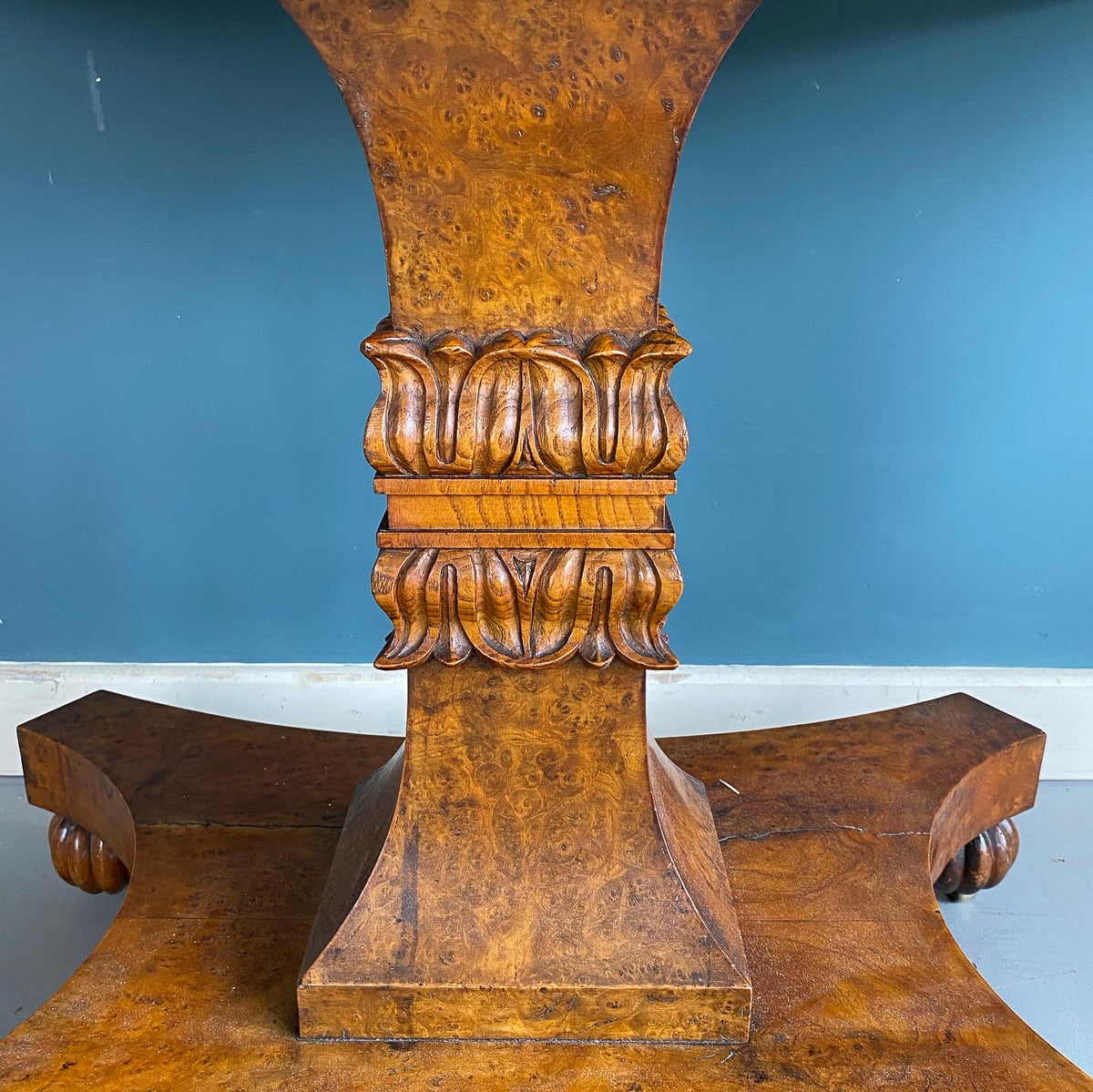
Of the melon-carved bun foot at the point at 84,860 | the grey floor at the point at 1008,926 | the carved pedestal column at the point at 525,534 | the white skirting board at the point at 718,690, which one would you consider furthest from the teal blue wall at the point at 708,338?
the carved pedestal column at the point at 525,534

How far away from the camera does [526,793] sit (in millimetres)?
772

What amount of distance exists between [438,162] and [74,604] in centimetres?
104

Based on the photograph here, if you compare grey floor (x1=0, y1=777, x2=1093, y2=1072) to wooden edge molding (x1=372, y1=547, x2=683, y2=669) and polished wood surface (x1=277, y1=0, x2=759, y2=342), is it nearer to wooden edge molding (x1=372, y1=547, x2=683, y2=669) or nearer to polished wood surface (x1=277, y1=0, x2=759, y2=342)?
wooden edge molding (x1=372, y1=547, x2=683, y2=669)

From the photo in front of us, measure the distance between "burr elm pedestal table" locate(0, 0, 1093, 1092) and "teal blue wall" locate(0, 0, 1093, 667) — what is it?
52 cm

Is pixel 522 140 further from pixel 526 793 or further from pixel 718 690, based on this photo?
pixel 718 690

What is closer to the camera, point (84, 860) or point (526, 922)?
point (526, 922)

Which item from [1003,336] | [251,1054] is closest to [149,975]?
[251,1054]

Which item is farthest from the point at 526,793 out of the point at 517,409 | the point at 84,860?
the point at 84,860

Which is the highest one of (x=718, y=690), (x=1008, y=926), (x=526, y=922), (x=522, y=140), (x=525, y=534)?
(x=522, y=140)

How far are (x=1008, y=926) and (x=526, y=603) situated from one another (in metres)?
0.81

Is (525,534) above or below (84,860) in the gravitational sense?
above

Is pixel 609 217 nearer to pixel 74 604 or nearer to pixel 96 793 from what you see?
pixel 96 793

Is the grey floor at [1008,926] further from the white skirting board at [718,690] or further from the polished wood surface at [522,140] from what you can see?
the polished wood surface at [522,140]

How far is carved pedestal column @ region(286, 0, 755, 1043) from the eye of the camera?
0.63m
